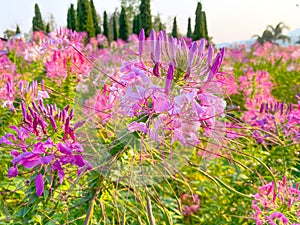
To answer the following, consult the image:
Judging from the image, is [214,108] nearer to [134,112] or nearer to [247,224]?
[134,112]

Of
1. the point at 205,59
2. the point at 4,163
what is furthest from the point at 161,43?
the point at 4,163

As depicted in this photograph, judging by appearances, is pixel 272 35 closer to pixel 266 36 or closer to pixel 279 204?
pixel 266 36

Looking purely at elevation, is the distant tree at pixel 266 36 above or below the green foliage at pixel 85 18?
below

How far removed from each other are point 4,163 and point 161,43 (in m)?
1.18

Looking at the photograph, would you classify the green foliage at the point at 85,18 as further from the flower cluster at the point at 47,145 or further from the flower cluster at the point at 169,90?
the flower cluster at the point at 169,90

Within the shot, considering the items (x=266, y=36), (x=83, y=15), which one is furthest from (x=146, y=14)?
(x=266, y=36)

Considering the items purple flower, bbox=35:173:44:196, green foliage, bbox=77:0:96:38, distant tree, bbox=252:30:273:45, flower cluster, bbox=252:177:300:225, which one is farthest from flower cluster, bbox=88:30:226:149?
distant tree, bbox=252:30:273:45

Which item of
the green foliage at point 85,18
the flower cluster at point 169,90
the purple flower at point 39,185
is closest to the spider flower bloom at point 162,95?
the flower cluster at point 169,90

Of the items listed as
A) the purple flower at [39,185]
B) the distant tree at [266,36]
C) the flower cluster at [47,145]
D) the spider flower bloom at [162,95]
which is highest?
the spider flower bloom at [162,95]

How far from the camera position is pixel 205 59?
0.91m

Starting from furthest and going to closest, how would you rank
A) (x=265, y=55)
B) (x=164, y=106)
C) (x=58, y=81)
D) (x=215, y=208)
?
(x=265, y=55) → (x=58, y=81) → (x=215, y=208) → (x=164, y=106)

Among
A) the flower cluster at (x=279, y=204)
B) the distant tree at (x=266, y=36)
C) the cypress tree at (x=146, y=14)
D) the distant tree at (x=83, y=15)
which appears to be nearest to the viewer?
the flower cluster at (x=279, y=204)

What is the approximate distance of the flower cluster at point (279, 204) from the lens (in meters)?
1.32

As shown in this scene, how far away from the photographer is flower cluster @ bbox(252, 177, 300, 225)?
1.32 meters
